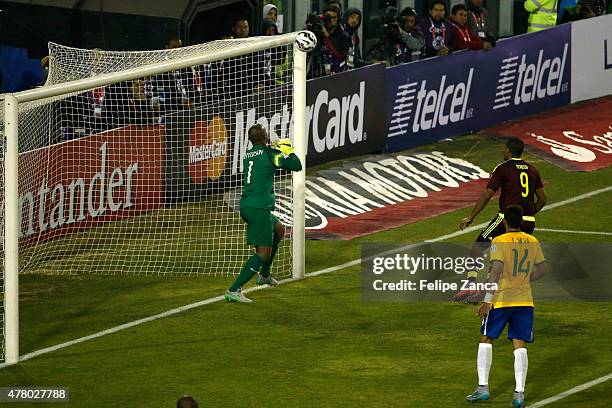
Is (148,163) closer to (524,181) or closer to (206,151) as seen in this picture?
(206,151)

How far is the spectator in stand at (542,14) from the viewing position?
26828mm

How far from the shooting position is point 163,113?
66.7 feet

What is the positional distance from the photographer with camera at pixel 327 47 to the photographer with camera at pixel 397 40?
2.45 ft

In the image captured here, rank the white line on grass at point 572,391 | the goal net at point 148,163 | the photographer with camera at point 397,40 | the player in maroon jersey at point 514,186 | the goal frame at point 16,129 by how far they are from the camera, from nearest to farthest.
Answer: the white line on grass at point 572,391
the goal frame at point 16,129
the player in maroon jersey at point 514,186
the goal net at point 148,163
the photographer with camera at point 397,40

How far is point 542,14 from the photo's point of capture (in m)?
26.9

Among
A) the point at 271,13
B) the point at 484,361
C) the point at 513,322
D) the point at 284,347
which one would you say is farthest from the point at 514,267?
the point at 271,13

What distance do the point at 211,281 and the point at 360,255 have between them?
223cm

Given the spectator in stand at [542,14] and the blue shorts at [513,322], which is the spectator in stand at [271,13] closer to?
the spectator in stand at [542,14]

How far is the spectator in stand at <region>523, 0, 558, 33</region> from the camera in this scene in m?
26.8

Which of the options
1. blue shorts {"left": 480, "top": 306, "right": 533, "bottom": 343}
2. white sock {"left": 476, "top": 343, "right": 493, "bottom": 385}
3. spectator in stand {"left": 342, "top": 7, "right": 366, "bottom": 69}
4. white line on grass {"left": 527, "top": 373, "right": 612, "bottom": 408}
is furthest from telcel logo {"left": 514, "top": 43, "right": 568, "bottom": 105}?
white sock {"left": 476, "top": 343, "right": 493, "bottom": 385}

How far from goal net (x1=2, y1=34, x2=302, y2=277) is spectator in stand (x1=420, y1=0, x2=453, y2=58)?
12.8 feet

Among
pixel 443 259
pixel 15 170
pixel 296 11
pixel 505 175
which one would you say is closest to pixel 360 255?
pixel 443 259

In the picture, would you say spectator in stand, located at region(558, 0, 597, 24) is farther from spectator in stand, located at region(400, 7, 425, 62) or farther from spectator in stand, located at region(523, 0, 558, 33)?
spectator in stand, located at region(400, 7, 425, 62)

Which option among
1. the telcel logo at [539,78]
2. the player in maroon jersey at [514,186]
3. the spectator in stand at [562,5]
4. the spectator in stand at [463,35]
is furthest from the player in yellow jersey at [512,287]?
the spectator in stand at [562,5]
